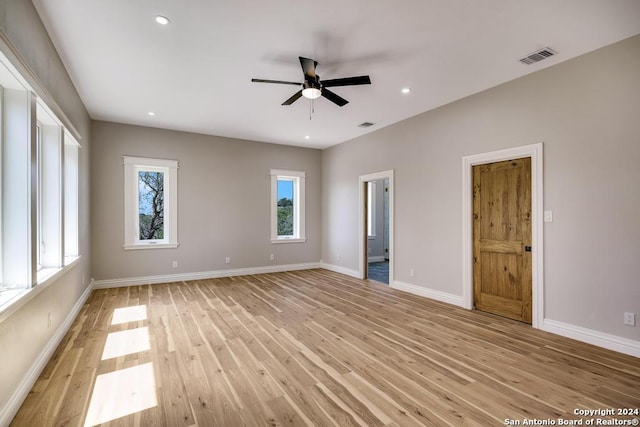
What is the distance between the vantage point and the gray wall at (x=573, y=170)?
9.74 feet

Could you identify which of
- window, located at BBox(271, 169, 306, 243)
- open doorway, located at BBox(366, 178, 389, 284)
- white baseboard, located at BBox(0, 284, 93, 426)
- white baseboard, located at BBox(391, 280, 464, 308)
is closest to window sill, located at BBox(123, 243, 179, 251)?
white baseboard, located at BBox(0, 284, 93, 426)

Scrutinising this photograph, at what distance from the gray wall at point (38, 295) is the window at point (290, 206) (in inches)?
157

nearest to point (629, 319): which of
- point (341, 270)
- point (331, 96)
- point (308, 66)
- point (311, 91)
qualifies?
point (331, 96)

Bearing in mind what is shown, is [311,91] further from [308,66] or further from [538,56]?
[538,56]

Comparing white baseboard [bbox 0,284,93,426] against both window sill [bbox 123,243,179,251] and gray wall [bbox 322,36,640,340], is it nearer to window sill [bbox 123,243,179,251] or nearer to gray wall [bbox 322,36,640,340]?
window sill [bbox 123,243,179,251]

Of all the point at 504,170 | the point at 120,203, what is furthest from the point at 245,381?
the point at 120,203

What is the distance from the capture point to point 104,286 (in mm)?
5539

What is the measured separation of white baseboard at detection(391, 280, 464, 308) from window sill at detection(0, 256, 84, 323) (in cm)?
469

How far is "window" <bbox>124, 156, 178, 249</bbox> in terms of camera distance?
5.90m

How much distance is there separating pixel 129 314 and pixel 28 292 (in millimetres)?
2072

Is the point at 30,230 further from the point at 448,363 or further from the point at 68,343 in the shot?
the point at 448,363

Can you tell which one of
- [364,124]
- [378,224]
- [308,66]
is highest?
[364,124]

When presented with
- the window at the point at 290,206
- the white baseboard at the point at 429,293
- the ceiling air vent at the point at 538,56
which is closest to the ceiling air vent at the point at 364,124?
the window at the point at 290,206

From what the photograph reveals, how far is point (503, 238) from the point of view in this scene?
401 cm
